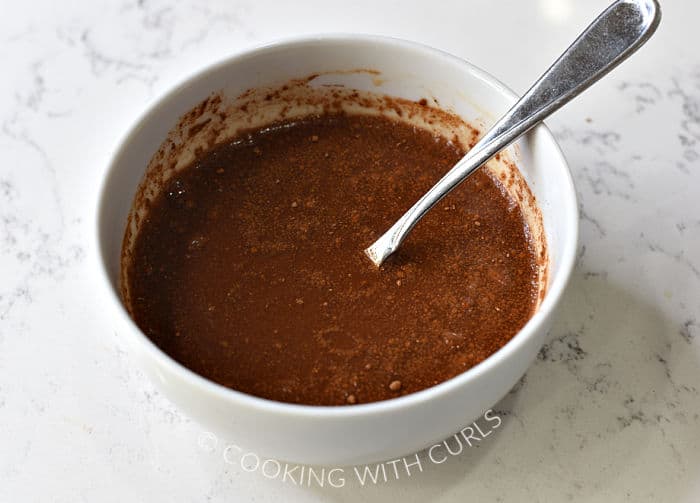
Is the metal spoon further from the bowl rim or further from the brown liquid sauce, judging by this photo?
the brown liquid sauce

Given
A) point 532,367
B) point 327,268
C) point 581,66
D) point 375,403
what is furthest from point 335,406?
point 581,66

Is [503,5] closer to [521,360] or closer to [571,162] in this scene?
[571,162]

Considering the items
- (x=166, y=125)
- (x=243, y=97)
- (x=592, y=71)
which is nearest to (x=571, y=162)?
(x=592, y=71)

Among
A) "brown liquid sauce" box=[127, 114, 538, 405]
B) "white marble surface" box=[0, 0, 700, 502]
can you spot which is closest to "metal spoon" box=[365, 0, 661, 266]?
→ "brown liquid sauce" box=[127, 114, 538, 405]

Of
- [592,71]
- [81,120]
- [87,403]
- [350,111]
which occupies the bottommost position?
[87,403]

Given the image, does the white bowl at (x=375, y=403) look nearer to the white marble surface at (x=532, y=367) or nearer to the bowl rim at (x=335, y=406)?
the bowl rim at (x=335, y=406)

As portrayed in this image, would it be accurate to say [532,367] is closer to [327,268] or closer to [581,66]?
[327,268]

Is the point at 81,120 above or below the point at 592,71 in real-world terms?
below
